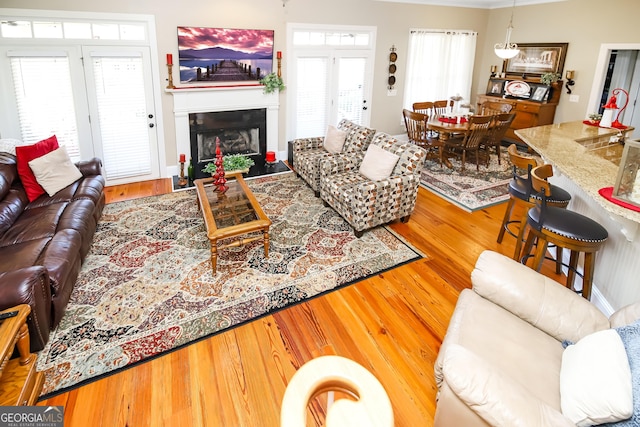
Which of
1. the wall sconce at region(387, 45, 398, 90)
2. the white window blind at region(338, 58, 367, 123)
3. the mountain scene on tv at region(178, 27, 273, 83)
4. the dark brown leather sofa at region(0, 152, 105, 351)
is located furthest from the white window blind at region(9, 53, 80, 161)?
the wall sconce at region(387, 45, 398, 90)

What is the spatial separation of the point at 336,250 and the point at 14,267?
2.66 meters

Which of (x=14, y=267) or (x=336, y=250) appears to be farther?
(x=336, y=250)

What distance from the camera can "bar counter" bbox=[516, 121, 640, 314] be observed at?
2.46 metres

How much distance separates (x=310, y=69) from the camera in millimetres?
6531

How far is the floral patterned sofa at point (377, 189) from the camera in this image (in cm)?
409

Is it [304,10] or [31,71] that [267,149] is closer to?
[304,10]

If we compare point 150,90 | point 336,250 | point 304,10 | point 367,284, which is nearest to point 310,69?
point 304,10

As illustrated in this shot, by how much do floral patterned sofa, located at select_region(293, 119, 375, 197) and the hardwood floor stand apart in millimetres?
2017

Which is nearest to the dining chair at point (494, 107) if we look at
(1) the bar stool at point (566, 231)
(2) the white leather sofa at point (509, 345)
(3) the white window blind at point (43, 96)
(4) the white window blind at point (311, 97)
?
(4) the white window blind at point (311, 97)

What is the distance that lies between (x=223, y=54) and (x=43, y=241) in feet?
12.2

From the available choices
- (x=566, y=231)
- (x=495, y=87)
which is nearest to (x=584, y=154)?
(x=566, y=231)

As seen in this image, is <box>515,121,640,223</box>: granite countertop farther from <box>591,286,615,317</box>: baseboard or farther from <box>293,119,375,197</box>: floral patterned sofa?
<box>293,119,375,197</box>: floral patterned sofa

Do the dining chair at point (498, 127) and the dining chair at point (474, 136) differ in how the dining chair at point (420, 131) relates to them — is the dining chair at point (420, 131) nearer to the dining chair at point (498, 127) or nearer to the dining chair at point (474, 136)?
the dining chair at point (474, 136)

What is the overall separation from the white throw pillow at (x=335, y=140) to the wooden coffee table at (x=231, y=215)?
154 centimetres
